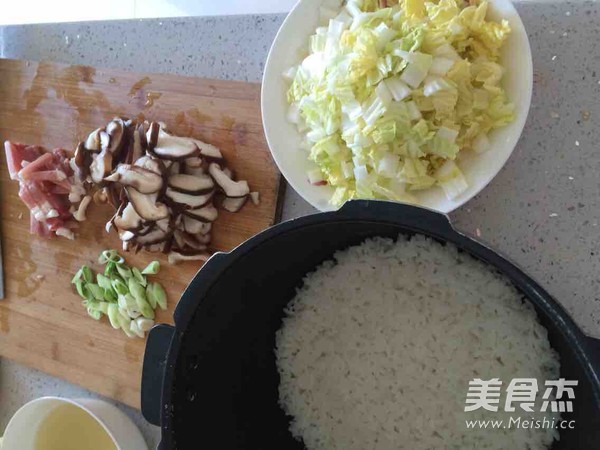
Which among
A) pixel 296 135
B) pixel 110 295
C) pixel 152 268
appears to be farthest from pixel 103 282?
pixel 296 135

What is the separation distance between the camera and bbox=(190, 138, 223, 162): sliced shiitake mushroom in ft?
3.89

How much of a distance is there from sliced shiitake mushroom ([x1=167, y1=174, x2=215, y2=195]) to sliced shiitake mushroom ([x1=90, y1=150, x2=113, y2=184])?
0.49 feet

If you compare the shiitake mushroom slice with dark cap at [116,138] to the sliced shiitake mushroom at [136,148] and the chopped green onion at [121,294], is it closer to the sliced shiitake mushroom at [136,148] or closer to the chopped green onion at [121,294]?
the sliced shiitake mushroom at [136,148]

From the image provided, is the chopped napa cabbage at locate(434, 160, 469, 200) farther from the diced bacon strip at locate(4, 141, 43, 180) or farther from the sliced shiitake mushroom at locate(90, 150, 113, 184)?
the diced bacon strip at locate(4, 141, 43, 180)

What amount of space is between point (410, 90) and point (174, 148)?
1.64ft

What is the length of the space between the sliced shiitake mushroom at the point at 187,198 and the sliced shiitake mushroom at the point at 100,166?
0.51 ft

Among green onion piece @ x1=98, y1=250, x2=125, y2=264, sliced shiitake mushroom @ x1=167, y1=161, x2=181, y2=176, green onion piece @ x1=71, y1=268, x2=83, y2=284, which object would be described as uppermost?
sliced shiitake mushroom @ x1=167, y1=161, x2=181, y2=176

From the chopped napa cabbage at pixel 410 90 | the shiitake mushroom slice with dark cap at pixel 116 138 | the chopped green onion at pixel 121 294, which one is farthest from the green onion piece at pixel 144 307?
the chopped napa cabbage at pixel 410 90

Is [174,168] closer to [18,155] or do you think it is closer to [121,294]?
[121,294]

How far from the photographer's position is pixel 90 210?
1.36 metres

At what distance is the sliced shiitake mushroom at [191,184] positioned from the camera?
1.16 metres

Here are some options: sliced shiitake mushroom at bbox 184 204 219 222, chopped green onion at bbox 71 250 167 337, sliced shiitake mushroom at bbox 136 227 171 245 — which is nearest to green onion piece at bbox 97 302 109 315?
chopped green onion at bbox 71 250 167 337

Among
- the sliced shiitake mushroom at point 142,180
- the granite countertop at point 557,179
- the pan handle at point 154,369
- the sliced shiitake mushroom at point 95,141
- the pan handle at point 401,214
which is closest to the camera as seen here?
the pan handle at point 401,214

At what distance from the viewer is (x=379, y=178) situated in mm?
969
